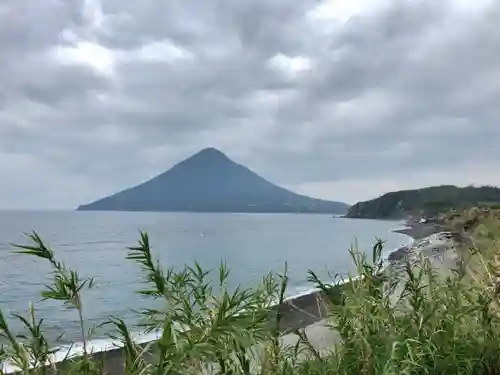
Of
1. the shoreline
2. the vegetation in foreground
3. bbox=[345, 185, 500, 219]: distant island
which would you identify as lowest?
Result: the shoreline

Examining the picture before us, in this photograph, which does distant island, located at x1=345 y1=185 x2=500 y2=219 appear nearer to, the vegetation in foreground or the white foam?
the white foam

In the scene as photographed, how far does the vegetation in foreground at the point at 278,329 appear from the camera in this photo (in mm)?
3002

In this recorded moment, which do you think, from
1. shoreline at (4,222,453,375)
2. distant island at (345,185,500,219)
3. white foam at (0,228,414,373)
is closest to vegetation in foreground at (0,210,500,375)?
white foam at (0,228,414,373)

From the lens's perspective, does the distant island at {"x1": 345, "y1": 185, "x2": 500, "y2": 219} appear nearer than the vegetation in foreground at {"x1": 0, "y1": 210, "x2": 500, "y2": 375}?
No

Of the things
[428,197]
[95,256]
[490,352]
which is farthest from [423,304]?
[428,197]

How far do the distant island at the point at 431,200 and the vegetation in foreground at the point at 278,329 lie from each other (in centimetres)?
4469

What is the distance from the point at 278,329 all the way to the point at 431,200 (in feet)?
229

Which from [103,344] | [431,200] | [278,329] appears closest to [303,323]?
[278,329]

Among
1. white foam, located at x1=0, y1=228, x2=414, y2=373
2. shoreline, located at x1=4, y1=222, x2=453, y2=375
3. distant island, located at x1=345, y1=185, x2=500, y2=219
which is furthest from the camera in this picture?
distant island, located at x1=345, y1=185, x2=500, y2=219

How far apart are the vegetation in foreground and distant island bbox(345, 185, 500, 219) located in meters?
44.7

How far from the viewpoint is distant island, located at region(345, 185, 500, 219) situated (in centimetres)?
5650

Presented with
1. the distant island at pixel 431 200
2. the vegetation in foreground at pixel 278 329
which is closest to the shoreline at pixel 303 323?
the vegetation in foreground at pixel 278 329

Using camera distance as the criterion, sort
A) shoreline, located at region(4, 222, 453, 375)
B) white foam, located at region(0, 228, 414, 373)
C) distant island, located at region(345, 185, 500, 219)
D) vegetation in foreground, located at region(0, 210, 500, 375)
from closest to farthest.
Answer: vegetation in foreground, located at region(0, 210, 500, 375) < white foam, located at region(0, 228, 414, 373) < shoreline, located at region(4, 222, 453, 375) < distant island, located at region(345, 185, 500, 219)

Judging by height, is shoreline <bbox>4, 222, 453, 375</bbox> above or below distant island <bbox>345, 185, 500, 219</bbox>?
below
